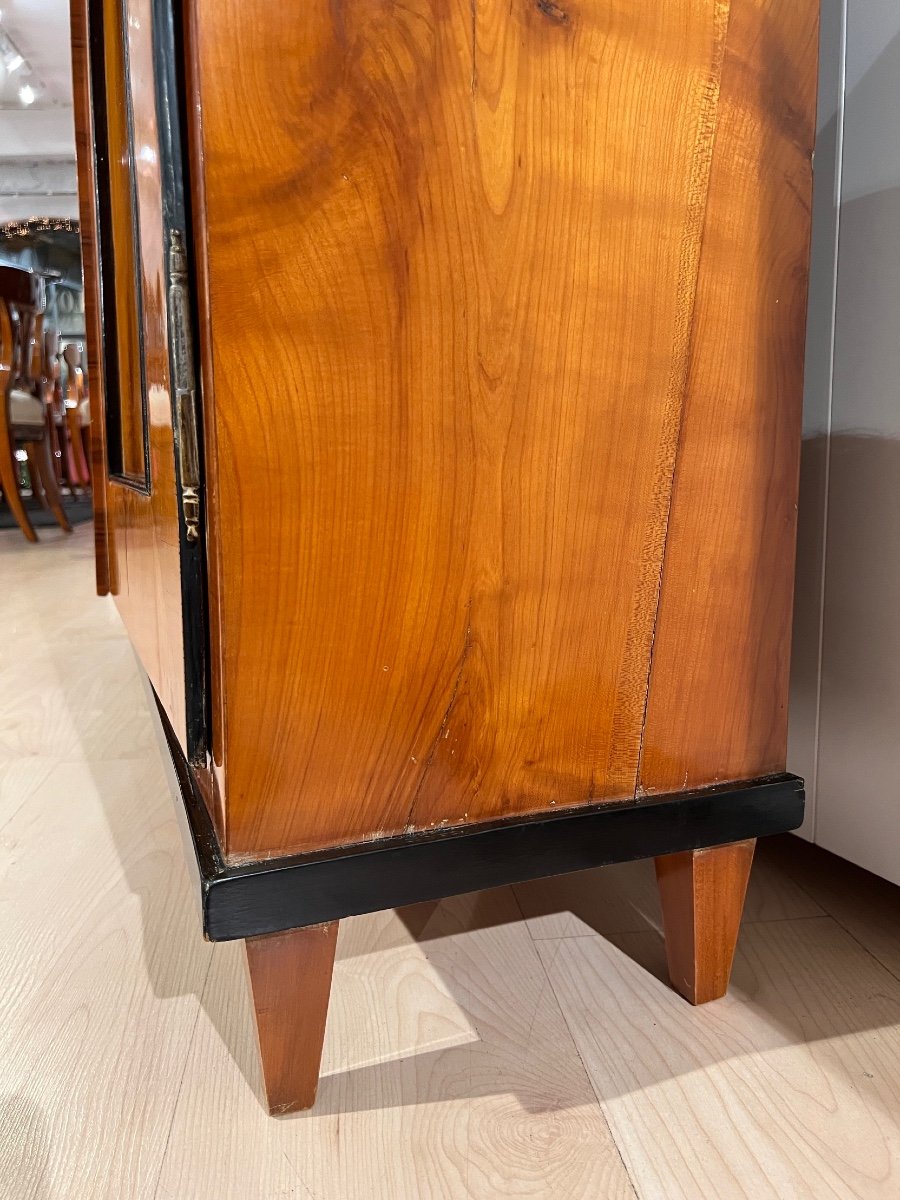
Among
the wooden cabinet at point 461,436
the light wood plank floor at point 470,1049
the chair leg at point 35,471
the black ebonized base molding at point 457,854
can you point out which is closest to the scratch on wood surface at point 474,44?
the wooden cabinet at point 461,436

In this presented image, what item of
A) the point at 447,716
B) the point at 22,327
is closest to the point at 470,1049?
the point at 447,716

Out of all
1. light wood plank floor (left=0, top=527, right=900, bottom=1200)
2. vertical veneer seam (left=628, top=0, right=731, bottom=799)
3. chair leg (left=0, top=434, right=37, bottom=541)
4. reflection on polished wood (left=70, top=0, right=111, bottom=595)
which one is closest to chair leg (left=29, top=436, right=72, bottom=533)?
chair leg (left=0, top=434, right=37, bottom=541)

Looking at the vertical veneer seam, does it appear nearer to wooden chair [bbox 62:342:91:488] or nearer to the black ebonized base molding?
the black ebonized base molding

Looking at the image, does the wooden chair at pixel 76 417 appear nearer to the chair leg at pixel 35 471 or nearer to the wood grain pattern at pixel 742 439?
the chair leg at pixel 35 471

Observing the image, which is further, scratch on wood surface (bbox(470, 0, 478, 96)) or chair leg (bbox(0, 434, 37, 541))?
chair leg (bbox(0, 434, 37, 541))

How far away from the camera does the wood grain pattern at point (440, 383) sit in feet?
1.15

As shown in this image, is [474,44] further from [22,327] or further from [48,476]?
[48,476]

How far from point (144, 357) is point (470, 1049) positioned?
463 mm

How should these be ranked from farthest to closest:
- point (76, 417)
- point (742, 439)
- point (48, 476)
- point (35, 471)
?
point (76, 417)
point (35, 471)
point (48, 476)
point (742, 439)

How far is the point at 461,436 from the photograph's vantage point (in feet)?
1.30

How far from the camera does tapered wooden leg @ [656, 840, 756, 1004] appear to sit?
51 cm

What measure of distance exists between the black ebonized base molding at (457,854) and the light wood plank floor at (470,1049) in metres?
0.12

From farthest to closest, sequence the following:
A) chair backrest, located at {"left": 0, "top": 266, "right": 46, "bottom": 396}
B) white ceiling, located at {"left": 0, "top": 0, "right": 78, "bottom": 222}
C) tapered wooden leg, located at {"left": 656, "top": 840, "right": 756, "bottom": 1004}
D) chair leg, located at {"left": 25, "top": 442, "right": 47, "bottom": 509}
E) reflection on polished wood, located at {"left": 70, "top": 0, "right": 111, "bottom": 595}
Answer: white ceiling, located at {"left": 0, "top": 0, "right": 78, "bottom": 222}
chair leg, located at {"left": 25, "top": 442, "right": 47, "bottom": 509}
chair backrest, located at {"left": 0, "top": 266, "right": 46, "bottom": 396}
reflection on polished wood, located at {"left": 70, "top": 0, "right": 111, "bottom": 595}
tapered wooden leg, located at {"left": 656, "top": 840, "right": 756, "bottom": 1004}

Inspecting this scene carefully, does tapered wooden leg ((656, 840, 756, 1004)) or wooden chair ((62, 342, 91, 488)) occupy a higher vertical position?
wooden chair ((62, 342, 91, 488))
